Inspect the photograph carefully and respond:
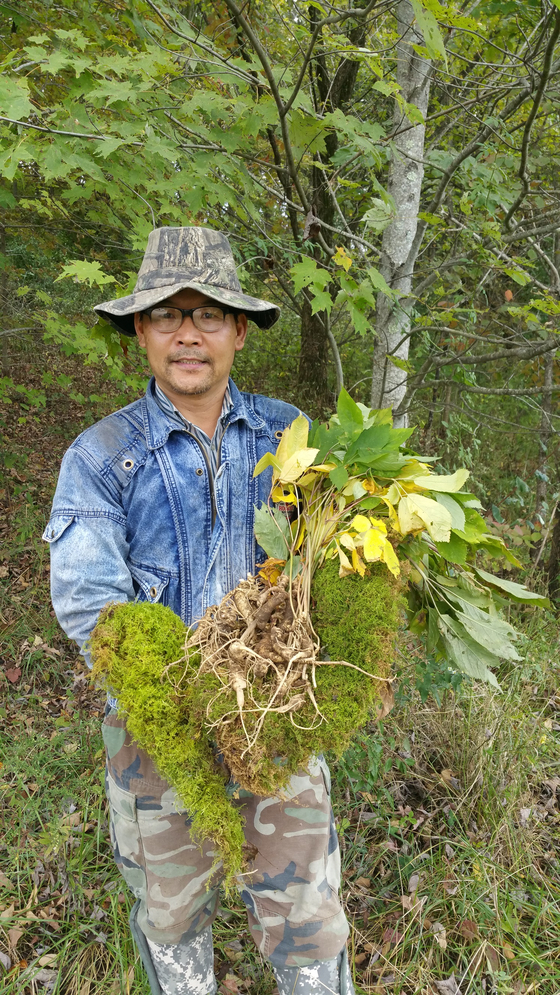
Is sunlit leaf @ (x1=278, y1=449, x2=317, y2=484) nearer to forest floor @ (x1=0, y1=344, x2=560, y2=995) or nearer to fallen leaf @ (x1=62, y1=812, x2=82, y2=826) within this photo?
forest floor @ (x1=0, y1=344, x2=560, y2=995)

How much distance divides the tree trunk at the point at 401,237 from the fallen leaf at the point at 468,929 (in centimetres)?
247

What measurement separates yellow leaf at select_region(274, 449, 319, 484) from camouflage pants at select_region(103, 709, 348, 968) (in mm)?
879

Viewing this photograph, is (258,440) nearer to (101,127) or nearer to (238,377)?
(101,127)

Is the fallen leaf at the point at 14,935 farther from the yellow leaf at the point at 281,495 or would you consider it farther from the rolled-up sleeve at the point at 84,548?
the yellow leaf at the point at 281,495

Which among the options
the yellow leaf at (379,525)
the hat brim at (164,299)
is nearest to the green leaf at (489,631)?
the yellow leaf at (379,525)

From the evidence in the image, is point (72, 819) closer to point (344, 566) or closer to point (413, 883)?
point (413, 883)

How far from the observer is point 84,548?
159cm

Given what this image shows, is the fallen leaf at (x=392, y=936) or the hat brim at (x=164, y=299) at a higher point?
the hat brim at (x=164, y=299)

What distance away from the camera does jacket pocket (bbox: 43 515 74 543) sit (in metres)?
1.60

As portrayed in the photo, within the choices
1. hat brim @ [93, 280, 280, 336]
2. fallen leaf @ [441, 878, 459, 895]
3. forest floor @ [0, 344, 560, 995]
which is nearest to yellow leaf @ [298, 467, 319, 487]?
hat brim @ [93, 280, 280, 336]

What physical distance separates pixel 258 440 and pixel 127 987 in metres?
2.19

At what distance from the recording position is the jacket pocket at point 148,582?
5.93ft

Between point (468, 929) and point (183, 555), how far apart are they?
78.0 inches

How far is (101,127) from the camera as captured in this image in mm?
2355
